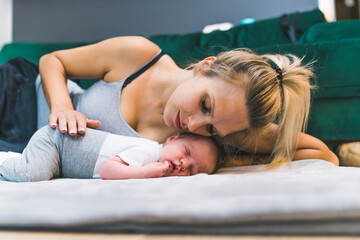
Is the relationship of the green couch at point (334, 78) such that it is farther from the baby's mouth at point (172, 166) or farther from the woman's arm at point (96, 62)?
the baby's mouth at point (172, 166)

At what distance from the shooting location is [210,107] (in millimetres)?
901

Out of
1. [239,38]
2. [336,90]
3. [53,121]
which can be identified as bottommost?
[53,121]

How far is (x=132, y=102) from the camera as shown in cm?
114

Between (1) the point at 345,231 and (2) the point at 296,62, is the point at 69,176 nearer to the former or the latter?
(1) the point at 345,231

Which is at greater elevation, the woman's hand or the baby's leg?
the woman's hand

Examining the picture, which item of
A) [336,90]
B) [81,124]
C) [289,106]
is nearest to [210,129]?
[289,106]

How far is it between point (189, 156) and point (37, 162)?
45 cm

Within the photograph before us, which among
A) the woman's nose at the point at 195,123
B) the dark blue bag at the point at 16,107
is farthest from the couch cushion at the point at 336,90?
the dark blue bag at the point at 16,107

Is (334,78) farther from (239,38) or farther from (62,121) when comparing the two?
(62,121)

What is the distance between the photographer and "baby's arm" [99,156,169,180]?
2.52ft

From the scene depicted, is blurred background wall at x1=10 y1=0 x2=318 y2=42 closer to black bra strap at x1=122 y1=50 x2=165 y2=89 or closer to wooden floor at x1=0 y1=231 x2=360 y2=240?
black bra strap at x1=122 y1=50 x2=165 y2=89

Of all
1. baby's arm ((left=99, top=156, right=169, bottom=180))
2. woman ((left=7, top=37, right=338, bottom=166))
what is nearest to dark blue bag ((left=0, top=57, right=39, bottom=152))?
woman ((left=7, top=37, right=338, bottom=166))

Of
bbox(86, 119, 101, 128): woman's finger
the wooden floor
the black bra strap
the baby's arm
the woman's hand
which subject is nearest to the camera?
the wooden floor

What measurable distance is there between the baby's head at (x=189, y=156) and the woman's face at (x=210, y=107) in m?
0.04
